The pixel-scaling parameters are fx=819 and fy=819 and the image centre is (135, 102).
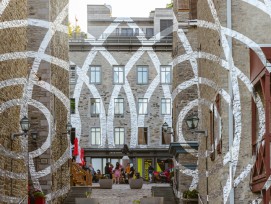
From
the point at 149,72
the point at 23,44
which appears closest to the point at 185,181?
the point at 23,44

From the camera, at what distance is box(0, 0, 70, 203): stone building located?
21391 millimetres

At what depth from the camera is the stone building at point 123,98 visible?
6006 cm

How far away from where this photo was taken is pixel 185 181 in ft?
113

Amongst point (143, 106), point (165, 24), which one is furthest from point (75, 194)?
point (165, 24)

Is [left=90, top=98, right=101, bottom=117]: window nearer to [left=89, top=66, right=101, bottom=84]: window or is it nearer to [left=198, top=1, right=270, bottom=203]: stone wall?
[left=89, top=66, right=101, bottom=84]: window

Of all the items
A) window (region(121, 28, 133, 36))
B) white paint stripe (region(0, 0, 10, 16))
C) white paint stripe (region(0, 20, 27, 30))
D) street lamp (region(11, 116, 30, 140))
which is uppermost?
window (region(121, 28, 133, 36))

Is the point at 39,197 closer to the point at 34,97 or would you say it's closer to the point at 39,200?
the point at 39,200

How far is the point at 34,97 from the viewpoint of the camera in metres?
31.1

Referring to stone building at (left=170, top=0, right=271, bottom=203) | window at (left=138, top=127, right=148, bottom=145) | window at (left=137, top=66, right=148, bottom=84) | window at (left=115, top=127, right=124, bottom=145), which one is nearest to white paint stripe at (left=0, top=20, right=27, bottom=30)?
stone building at (left=170, top=0, right=271, bottom=203)

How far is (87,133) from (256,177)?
43157mm

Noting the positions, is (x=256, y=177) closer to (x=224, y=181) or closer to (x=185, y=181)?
(x=224, y=181)

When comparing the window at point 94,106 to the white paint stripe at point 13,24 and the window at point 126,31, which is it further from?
the white paint stripe at point 13,24

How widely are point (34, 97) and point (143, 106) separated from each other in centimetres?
3055

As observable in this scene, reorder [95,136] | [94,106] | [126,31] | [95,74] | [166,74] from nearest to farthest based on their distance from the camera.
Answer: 1. [166,74]
2. [95,74]
3. [94,106]
4. [95,136]
5. [126,31]
